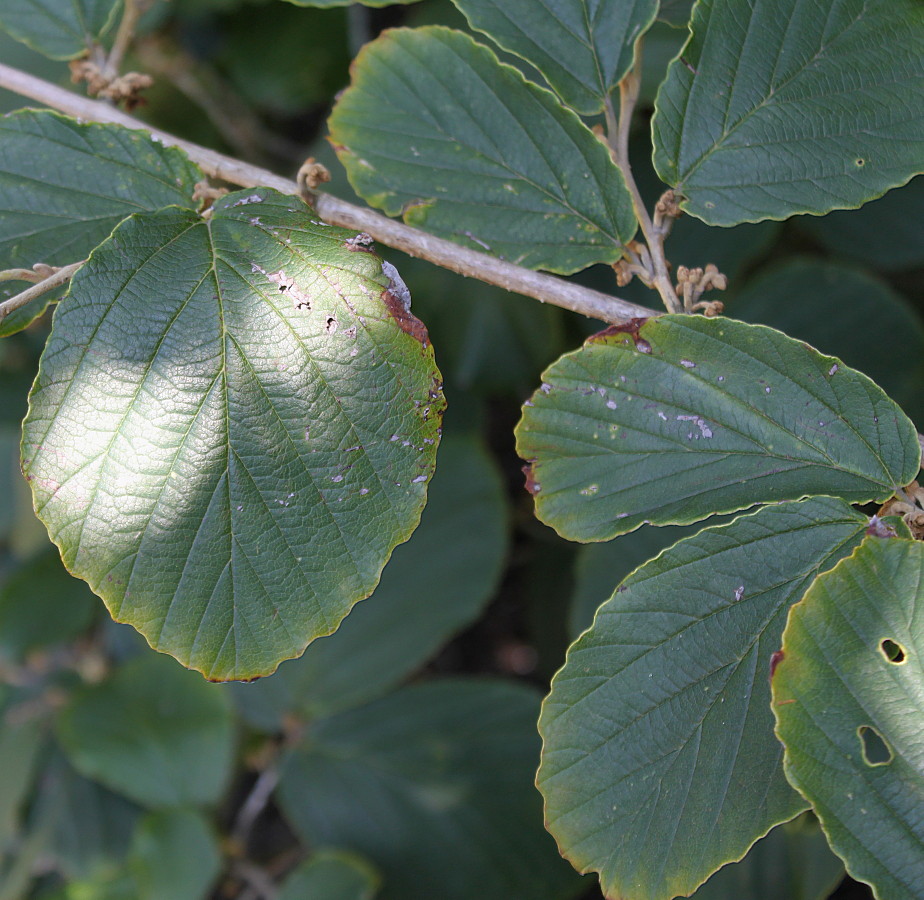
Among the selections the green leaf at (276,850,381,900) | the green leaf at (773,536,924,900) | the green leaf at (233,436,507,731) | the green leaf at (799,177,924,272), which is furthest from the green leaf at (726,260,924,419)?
the green leaf at (276,850,381,900)

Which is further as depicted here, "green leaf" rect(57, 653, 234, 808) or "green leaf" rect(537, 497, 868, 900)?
"green leaf" rect(57, 653, 234, 808)

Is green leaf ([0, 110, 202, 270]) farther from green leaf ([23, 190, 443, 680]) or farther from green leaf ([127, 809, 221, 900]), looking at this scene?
green leaf ([127, 809, 221, 900])

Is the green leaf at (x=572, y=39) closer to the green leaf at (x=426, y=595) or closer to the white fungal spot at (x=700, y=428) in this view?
the white fungal spot at (x=700, y=428)

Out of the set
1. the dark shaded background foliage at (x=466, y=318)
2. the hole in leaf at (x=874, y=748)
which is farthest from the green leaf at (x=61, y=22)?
the hole in leaf at (x=874, y=748)

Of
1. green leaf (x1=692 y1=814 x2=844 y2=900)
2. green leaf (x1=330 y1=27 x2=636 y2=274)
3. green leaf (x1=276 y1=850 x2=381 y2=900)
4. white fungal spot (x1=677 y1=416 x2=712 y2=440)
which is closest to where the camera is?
white fungal spot (x1=677 y1=416 x2=712 y2=440)

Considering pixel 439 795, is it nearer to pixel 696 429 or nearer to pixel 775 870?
pixel 775 870

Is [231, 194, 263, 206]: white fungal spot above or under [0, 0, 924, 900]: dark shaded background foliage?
above

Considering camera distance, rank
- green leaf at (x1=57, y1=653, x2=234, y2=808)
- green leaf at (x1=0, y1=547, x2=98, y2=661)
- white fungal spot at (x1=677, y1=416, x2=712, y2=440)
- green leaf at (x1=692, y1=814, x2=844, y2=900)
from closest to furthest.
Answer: white fungal spot at (x1=677, y1=416, x2=712, y2=440) → green leaf at (x1=692, y1=814, x2=844, y2=900) → green leaf at (x1=57, y1=653, x2=234, y2=808) → green leaf at (x1=0, y1=547, x2=98, y2=661)

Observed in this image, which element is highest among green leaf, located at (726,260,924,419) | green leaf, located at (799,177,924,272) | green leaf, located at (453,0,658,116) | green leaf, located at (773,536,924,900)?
green leaf, located at (453,0,658,116)

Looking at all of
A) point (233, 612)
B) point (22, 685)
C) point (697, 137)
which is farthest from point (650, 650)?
point (22, 685)
